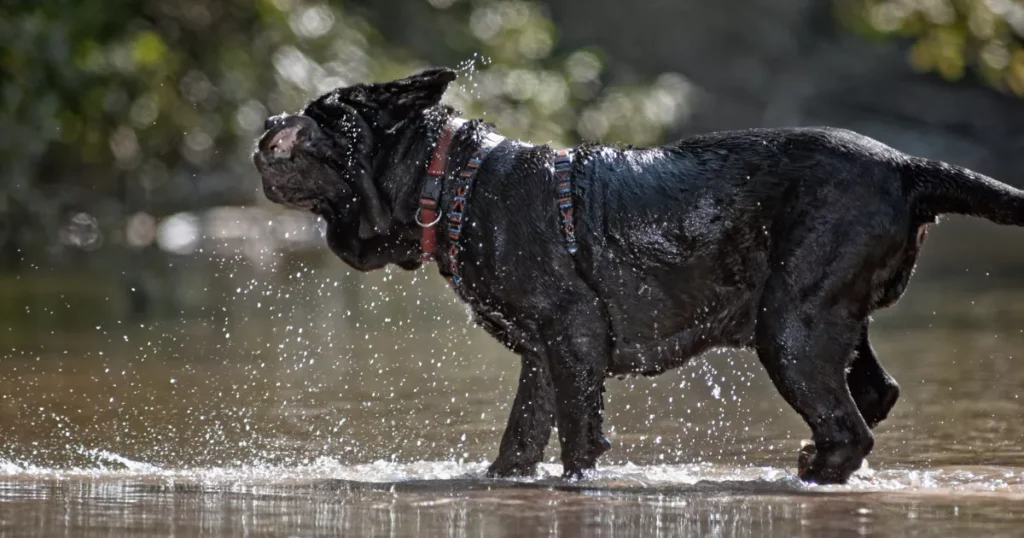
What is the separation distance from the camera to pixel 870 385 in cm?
648

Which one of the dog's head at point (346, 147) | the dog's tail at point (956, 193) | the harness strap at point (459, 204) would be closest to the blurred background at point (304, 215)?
the harness strap at point (459, 204)

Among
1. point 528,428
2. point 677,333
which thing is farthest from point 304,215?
point 677,333

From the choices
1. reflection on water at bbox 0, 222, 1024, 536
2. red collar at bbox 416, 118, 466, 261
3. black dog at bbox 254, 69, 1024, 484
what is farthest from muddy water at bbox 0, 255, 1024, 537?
red collar at bbox 416, 118, 466, 261

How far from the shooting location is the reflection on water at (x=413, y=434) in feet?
17.4

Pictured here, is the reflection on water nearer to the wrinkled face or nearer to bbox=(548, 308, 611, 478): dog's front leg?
bbox=(548, 308, 611, 478): dog's front leg

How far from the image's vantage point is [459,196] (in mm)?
Result: 6195

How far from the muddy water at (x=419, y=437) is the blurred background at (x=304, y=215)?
46 mm

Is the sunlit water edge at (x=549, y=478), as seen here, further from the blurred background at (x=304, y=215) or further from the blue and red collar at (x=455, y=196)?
the blue and red collar at (x=455, y=196)

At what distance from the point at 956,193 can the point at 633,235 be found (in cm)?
124

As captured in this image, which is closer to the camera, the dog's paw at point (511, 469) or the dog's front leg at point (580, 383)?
the dog's front leg at point (580, 383)

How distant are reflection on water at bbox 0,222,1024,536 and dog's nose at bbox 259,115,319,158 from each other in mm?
1332

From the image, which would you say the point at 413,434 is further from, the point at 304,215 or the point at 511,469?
the point at 304,215

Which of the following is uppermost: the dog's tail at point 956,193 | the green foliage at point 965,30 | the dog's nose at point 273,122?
the green foliage at point 965,30

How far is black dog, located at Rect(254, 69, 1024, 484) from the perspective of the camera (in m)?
6.00
